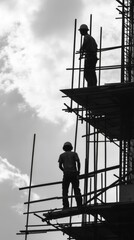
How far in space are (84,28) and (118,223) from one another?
7.71 m

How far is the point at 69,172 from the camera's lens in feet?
103

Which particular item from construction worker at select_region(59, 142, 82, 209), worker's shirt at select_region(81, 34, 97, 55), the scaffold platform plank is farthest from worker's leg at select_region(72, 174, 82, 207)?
worker's shirt at select_region(81, 34, 97, 55)

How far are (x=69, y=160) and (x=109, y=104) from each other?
3.68 m

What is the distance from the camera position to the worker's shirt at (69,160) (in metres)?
31.5

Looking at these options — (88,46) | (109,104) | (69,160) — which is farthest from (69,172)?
(88,46)

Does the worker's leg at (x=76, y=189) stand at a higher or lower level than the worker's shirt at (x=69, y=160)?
lower

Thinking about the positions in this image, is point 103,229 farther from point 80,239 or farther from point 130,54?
point 130,54

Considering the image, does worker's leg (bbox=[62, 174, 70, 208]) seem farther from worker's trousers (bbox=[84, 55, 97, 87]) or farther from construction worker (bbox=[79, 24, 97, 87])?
worker's trousers (bbox=[84, 55, 97, 87])

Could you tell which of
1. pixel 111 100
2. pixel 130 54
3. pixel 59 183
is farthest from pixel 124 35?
pixel 59 183

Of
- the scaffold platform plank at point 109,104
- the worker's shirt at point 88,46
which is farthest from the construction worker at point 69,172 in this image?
the worker's shirt at point 88,46

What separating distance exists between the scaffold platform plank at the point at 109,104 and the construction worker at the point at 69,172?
2336 mm

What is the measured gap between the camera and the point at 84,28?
3456 centimetres

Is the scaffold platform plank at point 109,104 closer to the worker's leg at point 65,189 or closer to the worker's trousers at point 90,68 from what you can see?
the worker's trousers at point 90,68

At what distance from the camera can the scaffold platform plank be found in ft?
107
